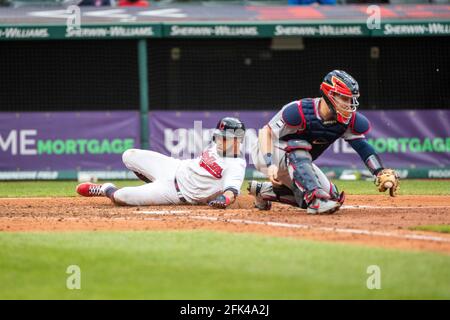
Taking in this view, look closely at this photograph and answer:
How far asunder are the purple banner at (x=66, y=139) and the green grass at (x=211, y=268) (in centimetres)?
873

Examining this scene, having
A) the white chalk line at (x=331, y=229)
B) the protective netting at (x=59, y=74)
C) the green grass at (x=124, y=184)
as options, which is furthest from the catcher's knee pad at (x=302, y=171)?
the protective netting at (x=59, y=74)

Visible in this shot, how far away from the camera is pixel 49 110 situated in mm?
17875

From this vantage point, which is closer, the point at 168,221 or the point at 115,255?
the point at 115,255

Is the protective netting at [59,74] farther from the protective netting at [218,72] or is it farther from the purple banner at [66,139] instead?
the purple banner at [66,139]

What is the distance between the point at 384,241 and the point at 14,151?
404 inches

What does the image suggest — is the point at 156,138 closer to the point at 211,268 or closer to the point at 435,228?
the point at 435,228

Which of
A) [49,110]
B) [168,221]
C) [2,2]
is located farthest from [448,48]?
[168,221]

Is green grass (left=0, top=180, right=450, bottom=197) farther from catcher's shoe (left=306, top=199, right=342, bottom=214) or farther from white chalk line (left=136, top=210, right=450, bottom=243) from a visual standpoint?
white chalk line (left=136, top=210, right=450, bottom=243)

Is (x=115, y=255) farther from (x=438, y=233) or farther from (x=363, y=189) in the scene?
(x=363, y=189)

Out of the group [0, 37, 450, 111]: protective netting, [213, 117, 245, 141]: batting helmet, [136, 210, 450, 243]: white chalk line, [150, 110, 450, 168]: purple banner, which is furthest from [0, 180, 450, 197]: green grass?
→ [136, 210, 450, 243]: white chalk line

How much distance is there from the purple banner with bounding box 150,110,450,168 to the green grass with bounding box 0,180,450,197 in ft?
2.69

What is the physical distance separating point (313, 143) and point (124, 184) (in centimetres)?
615

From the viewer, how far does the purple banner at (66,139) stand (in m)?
16.5

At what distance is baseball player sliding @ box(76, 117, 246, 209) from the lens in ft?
32.8
